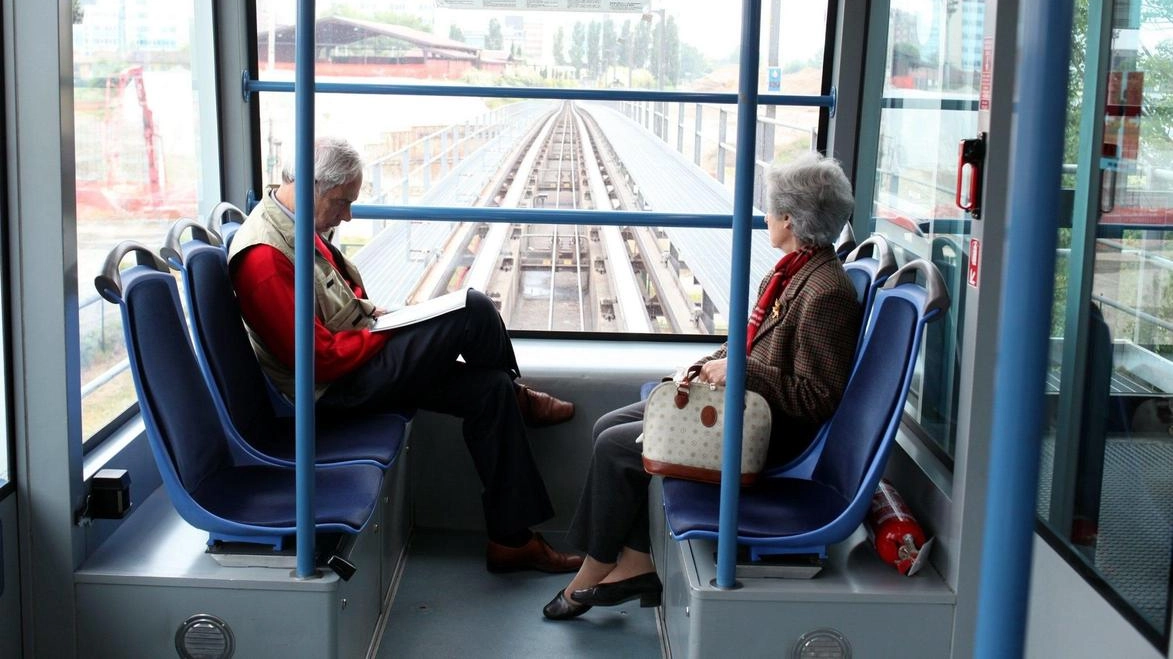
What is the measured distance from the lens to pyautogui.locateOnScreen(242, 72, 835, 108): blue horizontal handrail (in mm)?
3863

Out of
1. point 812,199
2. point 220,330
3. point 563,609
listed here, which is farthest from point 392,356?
point 812,199

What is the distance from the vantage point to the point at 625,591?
3.08 meters

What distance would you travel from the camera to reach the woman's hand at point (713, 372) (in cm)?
277

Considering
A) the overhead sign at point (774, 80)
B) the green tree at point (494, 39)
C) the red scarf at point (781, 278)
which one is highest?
the green tree at point (494, 39)

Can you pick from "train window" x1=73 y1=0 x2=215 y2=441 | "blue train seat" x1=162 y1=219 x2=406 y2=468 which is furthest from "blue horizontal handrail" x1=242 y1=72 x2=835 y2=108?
"blue train seat" x1=162 y1=219 x2=406 y2=468

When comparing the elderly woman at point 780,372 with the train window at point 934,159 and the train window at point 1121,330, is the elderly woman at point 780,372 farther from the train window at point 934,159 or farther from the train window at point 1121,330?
the train window at point 1121,330

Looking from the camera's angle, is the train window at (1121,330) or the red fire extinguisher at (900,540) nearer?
the train window at (1121,330)

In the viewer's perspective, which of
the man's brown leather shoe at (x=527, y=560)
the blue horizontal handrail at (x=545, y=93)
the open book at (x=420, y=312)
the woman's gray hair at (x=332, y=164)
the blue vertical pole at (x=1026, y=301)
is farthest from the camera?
the blue horizontal handrail at (x=545, y=93)

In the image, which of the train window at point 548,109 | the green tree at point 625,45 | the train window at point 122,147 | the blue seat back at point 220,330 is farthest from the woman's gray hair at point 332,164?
the green tree at point 625,45

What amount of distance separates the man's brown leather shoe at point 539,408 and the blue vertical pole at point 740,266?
134 centimetres

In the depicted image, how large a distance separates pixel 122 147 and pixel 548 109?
1.58m

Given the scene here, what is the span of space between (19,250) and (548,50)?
2.16m

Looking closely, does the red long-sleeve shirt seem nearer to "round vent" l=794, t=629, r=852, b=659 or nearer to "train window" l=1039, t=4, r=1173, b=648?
"round vent" l=794, t=629, r=852, b=659

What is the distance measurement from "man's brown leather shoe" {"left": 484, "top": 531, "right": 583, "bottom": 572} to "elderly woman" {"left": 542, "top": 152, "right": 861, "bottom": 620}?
0.25 m
